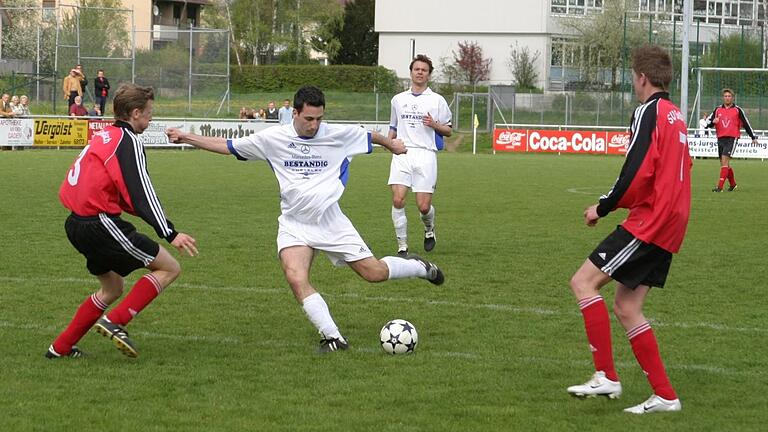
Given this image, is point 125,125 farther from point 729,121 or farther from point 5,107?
point 5,107

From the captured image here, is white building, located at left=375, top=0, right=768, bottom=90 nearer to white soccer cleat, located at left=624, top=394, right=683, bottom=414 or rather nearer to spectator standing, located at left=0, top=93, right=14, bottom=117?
spectator standing, located at left=0, top=93, right=14, bottom=117

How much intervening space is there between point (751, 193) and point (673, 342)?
1482cm

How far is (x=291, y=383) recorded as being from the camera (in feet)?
21.3

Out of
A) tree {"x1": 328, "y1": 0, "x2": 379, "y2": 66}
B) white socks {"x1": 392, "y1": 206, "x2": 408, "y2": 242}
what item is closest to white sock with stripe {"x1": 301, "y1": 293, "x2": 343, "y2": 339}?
white socks {"x1": 392, "y1": 206, "x2": 408, "y2": 242}

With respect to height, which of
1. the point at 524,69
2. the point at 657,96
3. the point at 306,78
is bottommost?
the point at 657,96

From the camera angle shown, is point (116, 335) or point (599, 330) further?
point (116, 335)

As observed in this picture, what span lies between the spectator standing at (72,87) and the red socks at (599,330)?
1167 inches

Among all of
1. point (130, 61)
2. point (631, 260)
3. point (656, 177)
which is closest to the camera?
point (656, 177)

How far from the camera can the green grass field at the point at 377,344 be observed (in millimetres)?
5859

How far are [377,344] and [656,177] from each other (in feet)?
8.29

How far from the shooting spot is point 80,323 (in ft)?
22.9

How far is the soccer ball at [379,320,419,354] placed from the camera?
23.8 ft

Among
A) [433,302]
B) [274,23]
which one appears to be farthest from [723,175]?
[274,23]

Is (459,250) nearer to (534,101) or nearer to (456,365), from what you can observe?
(456,365)
